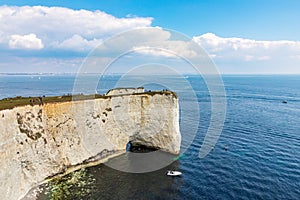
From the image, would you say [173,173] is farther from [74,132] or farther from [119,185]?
[74,132]

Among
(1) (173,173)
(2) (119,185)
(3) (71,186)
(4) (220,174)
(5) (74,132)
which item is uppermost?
(5) (74,132)

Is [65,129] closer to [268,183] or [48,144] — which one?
[48,144]

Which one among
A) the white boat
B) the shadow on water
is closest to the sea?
the shadow on water

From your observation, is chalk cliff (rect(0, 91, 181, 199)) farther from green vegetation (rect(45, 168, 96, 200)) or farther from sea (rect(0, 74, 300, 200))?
sea (rect(0, 74, 300, 200))

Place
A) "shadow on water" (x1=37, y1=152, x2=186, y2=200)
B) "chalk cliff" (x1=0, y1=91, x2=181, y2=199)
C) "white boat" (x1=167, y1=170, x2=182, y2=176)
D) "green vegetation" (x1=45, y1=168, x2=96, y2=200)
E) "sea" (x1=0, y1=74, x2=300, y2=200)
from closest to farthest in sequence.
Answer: "chalk cliff" (x1=0, y1=91, x2=181, y2=199)
"green vegetation" (x1=45, y1=168, x2=96, y2=200)
"shadow on water" (x1=37, y1=152, x2=186, y2=200)
"sea" (x1=0, y1=74, x2=300, y2=200)
"white boat" (x1=167, y1=170, x2=182, y2=176)

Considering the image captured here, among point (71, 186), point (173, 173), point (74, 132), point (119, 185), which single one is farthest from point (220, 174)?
point (74, 132)

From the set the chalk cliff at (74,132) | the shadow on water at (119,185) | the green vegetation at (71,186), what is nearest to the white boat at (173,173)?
the shadow on water at (119,185)

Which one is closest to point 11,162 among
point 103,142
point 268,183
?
point 103,142
